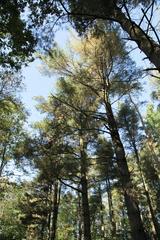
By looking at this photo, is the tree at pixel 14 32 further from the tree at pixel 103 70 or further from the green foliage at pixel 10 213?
the green foliage at pixel 10 213

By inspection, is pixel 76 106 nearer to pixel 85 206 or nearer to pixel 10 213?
pixel 85 206

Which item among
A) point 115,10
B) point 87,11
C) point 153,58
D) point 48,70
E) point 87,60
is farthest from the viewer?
point 48,70

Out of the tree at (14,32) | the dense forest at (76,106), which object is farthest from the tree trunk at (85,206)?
the tree at (14,32)

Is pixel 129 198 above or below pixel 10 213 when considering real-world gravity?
below

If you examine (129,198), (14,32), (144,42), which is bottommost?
(129,198)

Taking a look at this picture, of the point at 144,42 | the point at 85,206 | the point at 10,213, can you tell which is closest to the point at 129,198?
the point at 144,42

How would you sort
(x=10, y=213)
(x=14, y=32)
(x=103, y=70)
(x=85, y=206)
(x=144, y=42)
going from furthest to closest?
(x=10, y=213)
(x=85, y=206)
(x=103, y=70)
(x=14, y=32)
(x=144, y=42)

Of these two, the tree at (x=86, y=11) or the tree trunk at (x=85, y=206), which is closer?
the tree at (x=86, y=11)

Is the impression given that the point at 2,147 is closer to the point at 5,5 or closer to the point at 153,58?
the point at 5,5

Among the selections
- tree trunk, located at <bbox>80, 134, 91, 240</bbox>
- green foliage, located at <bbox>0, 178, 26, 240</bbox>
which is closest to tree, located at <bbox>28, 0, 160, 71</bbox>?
tree trunk, located at <bbox>80, 134, 91, 240</bbox>

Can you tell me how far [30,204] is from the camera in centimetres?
1770

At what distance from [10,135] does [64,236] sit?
27.6 feet

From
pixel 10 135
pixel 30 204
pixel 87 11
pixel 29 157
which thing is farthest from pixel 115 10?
pixel 30 204

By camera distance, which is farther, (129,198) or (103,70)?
(103,70)
